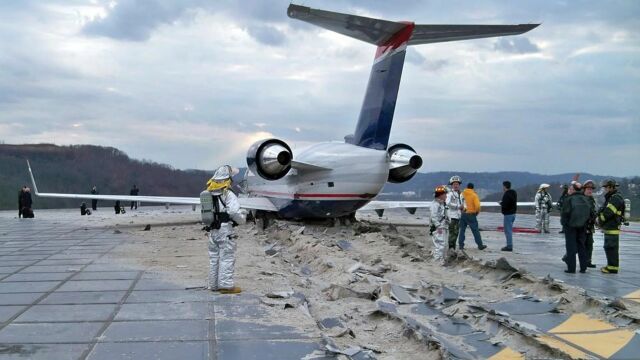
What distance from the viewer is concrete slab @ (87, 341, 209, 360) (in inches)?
218

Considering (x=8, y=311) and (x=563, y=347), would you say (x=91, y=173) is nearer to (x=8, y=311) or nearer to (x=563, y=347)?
(x=8, y=311)

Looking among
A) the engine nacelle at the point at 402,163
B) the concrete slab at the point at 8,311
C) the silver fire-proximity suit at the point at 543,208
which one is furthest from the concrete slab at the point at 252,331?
the silver fire-proximity suit at the point at 543,208

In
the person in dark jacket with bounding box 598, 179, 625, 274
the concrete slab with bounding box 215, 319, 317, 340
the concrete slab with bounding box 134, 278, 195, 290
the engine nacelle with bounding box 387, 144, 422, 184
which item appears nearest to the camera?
the concrete slab with bounding box 215, 319, 317, 340

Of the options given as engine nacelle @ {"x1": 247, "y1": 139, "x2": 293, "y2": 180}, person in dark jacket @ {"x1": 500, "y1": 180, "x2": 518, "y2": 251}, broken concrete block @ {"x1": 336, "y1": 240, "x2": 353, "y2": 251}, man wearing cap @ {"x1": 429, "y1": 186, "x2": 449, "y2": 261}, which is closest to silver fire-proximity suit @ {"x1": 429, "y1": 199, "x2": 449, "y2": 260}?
man wearing cap @ {"x1": 429, "y1": 186, "x2": 449, "y2": 261}

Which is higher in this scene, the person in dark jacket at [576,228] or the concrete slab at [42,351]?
the person in dark jacket at [576,228]

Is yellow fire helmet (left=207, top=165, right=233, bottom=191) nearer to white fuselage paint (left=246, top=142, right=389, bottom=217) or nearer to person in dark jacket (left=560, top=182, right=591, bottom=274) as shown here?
person in dark jacket (left=560, top=182, right=591, bottom=274)

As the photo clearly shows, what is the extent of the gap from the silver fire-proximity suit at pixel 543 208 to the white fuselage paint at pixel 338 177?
274 inches

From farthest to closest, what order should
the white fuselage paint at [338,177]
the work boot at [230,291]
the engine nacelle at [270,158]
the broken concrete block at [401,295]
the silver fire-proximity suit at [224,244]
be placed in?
the white fuselage paint at [338,177]
the engine nacelle at [270,158]
the silver fire-proximity suit at [224,244]
the work boot at [230,291]
the broken concrete block at [401,295]

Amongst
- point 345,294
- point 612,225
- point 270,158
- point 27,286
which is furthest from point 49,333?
point 270,158

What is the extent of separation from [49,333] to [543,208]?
18131mm

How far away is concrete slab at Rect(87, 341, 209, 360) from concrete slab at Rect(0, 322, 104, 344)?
450 mm

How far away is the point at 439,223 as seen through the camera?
12141mm

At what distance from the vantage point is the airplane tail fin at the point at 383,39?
16234 millimetres

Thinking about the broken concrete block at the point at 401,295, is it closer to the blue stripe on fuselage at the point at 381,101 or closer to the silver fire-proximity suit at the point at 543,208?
the blue stripe on fuselage at the point at 381,101
